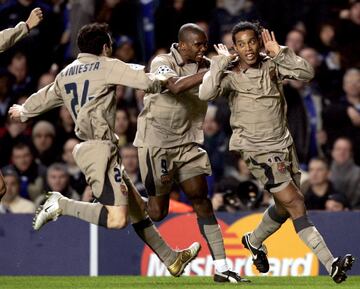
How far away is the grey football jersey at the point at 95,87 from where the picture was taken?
11047 mm

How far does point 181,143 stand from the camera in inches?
471

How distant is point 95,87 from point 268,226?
1.98 meters

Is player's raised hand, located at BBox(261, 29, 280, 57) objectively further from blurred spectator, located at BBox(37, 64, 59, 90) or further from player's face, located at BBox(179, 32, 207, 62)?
blurred spectator, located at BBox(37, 64, 59, 90)

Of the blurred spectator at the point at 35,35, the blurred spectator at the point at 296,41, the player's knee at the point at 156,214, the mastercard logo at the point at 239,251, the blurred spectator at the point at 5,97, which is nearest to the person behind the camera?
the player's knee at the point at 156,214

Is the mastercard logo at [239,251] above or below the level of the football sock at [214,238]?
below

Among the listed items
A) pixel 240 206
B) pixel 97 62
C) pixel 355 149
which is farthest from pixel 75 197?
pixel 97 62

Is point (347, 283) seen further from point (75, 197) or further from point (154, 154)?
point (75, 197)

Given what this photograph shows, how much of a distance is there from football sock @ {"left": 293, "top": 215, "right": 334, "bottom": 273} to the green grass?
224 mm

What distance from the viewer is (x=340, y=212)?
13391 millimetres

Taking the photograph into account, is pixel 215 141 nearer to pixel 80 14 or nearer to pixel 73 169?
pixel 73 169

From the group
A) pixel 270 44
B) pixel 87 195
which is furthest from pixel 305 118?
pixel 270 44

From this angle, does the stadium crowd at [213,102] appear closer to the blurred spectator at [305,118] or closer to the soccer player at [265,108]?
the blurred spectator at [305,118]

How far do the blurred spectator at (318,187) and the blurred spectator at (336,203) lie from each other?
0.18 meters

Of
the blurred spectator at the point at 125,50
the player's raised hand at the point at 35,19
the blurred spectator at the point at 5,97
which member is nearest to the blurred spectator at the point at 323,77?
the blurred spectator at the point at 125,50
